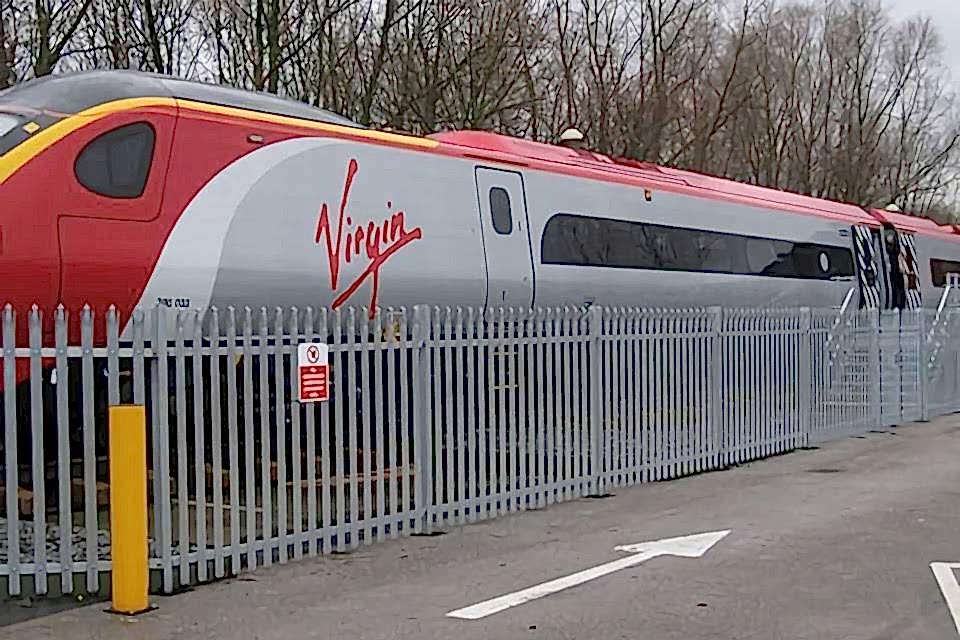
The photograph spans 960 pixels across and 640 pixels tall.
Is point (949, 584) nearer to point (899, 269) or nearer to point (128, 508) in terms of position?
point (128, 508)

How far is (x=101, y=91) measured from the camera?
1016cm

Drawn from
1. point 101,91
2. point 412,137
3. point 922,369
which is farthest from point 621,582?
point 922,369

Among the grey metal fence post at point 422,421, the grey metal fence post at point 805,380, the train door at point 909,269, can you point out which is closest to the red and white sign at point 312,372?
the grey metal fence post at point 422,421

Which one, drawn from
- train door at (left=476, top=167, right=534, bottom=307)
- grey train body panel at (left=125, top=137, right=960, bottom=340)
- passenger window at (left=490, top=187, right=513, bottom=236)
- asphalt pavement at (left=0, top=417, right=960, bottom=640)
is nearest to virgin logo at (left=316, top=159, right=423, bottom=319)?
grey train body panel at (left=125, top=137, right=960, bottom=340)

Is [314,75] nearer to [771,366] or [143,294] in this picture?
[771,366]

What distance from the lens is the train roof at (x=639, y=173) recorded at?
47.9 ft

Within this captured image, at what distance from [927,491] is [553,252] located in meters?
5.25

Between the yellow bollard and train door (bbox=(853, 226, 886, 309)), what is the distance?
19778 millimetres

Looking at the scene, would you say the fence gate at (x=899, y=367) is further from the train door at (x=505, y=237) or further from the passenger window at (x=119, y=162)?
the passenger window at (x=119, y=162)

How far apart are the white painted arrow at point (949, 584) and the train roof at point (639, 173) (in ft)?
24.0

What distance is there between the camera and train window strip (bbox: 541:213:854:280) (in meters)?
15.2

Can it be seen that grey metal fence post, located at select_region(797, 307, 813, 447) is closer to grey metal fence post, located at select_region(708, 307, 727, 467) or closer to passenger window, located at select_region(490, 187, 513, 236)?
grey metal fence post, located at select_region(708, 307, 727, 467)

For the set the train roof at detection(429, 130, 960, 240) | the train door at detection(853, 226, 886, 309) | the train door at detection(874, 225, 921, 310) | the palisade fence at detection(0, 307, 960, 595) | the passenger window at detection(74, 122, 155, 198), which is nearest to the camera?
the palisade fence at detection(0, 307, 960, 595)

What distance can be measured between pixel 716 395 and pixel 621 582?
5537 millimetres
